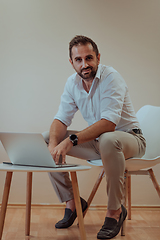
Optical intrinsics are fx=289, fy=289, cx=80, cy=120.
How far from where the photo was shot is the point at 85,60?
1722 millimetres

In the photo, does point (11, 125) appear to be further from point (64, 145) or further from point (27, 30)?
point (64, 145)

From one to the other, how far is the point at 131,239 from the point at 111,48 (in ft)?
5.16

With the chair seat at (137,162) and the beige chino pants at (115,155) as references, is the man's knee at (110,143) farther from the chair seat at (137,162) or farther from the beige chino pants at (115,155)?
the chair seat at (137,162)

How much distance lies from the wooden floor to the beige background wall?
17cm

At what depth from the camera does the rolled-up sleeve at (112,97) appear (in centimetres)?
161

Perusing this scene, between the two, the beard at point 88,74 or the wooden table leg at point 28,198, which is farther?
the beard at point 88,74

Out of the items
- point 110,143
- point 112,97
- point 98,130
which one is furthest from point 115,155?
point 112,97

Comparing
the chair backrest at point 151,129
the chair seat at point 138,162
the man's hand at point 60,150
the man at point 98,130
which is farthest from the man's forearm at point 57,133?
the chair backrest at point 151,129

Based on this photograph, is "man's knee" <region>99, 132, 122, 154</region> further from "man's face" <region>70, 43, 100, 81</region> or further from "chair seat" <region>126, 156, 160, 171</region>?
"man's face" <region>70, 43, 100, 81</region>

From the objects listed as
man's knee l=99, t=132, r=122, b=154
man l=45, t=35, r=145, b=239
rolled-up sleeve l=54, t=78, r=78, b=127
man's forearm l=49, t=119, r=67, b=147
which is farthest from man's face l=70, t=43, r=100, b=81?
man's knee l=99, t=132, r=122, b=154

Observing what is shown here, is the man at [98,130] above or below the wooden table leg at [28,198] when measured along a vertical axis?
above

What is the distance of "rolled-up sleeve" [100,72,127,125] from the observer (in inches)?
63.4

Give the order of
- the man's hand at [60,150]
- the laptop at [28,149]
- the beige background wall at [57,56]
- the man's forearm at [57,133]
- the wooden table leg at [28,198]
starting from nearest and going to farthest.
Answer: the laptop at [28,149], the man's hand at [60,150], the wooden table leg at [28,198], the man's forearm at [57,133], the beige background wall at [57,56]

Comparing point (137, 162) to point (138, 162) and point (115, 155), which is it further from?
point (115, 155)
